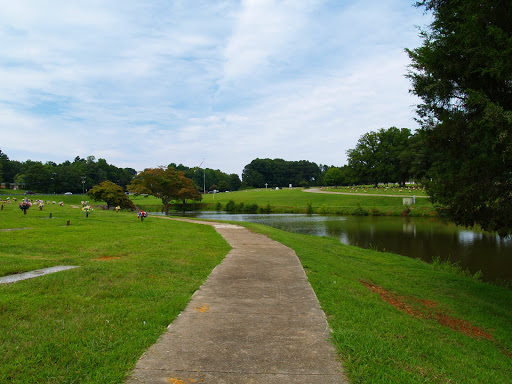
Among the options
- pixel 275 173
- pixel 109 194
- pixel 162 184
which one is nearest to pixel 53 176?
pixel 162 184

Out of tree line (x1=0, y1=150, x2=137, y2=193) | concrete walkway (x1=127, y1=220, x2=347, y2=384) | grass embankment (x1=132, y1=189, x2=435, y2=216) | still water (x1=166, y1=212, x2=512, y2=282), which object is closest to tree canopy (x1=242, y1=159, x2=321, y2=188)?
tree line (x1=0, y1=150, x2=137, y2=193)

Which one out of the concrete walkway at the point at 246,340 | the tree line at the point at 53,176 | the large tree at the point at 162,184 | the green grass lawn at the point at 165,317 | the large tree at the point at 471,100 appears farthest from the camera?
the tree line at the point at 53,176

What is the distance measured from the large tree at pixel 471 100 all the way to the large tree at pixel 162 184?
3719cm

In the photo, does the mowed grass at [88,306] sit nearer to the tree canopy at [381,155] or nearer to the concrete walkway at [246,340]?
the concrete walkway at [246,340]

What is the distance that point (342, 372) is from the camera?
3.18 m

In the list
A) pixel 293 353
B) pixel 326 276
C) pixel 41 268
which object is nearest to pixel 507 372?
pixel 293 353

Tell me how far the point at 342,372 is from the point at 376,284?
5996 millimetres

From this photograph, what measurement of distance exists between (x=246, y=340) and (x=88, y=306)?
7.72ft

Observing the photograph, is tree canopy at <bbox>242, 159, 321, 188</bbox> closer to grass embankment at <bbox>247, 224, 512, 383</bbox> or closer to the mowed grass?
grass embankment at <bbox>247, 224, 512, 383</bbox>

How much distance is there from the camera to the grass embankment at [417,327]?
11.4 feet

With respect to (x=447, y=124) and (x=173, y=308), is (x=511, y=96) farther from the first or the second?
(x=173, y=308)

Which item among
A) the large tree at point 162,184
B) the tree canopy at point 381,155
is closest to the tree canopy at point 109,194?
the large tree at point 162,184

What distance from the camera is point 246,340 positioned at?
379 cm

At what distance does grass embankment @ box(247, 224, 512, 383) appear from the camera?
347 cm
